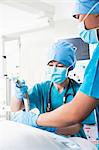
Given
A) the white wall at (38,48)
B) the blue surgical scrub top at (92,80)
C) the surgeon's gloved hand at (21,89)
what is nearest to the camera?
the blue surgical scrub top at (92,80)

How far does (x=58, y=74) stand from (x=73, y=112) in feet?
2.68

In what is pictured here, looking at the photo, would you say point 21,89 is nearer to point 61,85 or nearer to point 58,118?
point 61,85

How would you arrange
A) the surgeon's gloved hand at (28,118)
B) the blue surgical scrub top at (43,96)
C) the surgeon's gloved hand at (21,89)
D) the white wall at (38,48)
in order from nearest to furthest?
the surgeon's gloved hand at (28,118)
the surgeon's gloved hand at (21,89)
the blue surgical scrub top at (43,96)
the white wall at (38,48)

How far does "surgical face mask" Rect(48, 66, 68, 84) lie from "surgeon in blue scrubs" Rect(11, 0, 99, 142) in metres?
0.66

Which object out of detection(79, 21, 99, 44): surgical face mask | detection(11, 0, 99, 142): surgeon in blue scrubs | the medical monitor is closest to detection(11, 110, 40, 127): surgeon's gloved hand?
detection(11, 0, 99, 142): surgeon in blue scrubs

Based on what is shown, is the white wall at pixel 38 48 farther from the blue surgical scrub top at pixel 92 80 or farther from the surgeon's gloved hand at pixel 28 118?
the blue surgical scrub top at pixel 92 80

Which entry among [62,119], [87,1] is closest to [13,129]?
[62,119]

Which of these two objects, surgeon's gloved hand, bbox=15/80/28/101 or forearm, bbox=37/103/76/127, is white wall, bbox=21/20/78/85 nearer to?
surgeon's gloved hand, bbox=15/80/28/101

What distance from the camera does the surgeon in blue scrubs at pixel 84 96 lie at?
40.3 inches

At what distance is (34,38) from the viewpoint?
322 centimetres

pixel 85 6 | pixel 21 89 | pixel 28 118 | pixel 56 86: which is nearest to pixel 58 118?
pixel 28 118

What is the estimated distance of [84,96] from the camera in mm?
1025

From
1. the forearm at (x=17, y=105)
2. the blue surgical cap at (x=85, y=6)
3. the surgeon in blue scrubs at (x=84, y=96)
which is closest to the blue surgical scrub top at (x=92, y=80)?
the surgeon in blue scrubs at (x=84, y=96)

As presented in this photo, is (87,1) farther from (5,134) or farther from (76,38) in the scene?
(76,38)
